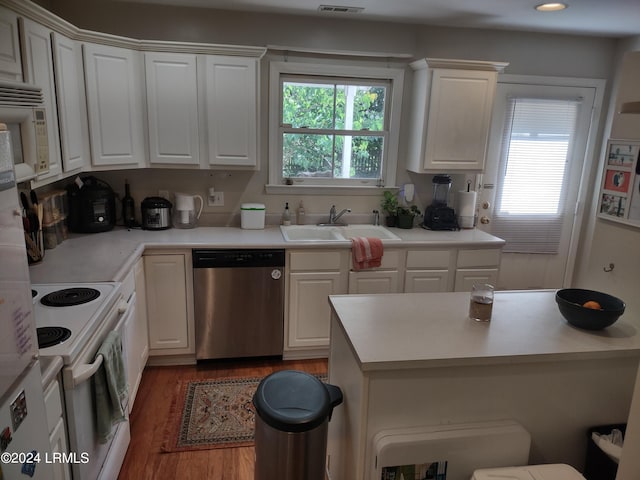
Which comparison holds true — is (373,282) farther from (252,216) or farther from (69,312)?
(69,312)

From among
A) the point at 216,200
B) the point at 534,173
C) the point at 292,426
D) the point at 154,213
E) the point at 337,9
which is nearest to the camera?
the point at 292,426

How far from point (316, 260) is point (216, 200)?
1010 millimetres

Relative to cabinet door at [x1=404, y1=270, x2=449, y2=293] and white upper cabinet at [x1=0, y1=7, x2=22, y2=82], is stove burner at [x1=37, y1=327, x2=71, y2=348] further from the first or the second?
cabinet door at [x1=404, y1=270, x2=449, y2=293]

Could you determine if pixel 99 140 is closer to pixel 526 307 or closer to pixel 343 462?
pixel 343 462

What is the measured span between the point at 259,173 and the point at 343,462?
2.37 meters

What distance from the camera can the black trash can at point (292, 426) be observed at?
1.58 m

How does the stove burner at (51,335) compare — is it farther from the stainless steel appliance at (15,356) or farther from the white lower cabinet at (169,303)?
the white lower cabinet at (169,303)

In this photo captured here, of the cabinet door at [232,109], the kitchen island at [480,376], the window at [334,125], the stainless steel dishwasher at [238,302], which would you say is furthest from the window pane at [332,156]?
the kitchen island at [480,376]

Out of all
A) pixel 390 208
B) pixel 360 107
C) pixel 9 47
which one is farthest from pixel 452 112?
pixel 9 47

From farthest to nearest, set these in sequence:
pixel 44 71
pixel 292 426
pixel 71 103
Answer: pixel 71 103
pixel 44 71
pixel 292 426

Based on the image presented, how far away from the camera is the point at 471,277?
3.42 metres


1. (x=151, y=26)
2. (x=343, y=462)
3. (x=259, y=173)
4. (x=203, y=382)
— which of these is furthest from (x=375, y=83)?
(x=343, y=462)

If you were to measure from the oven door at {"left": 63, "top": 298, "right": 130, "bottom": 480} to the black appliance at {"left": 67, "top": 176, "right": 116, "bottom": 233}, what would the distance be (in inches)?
48.7

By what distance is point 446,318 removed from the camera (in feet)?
6.00
